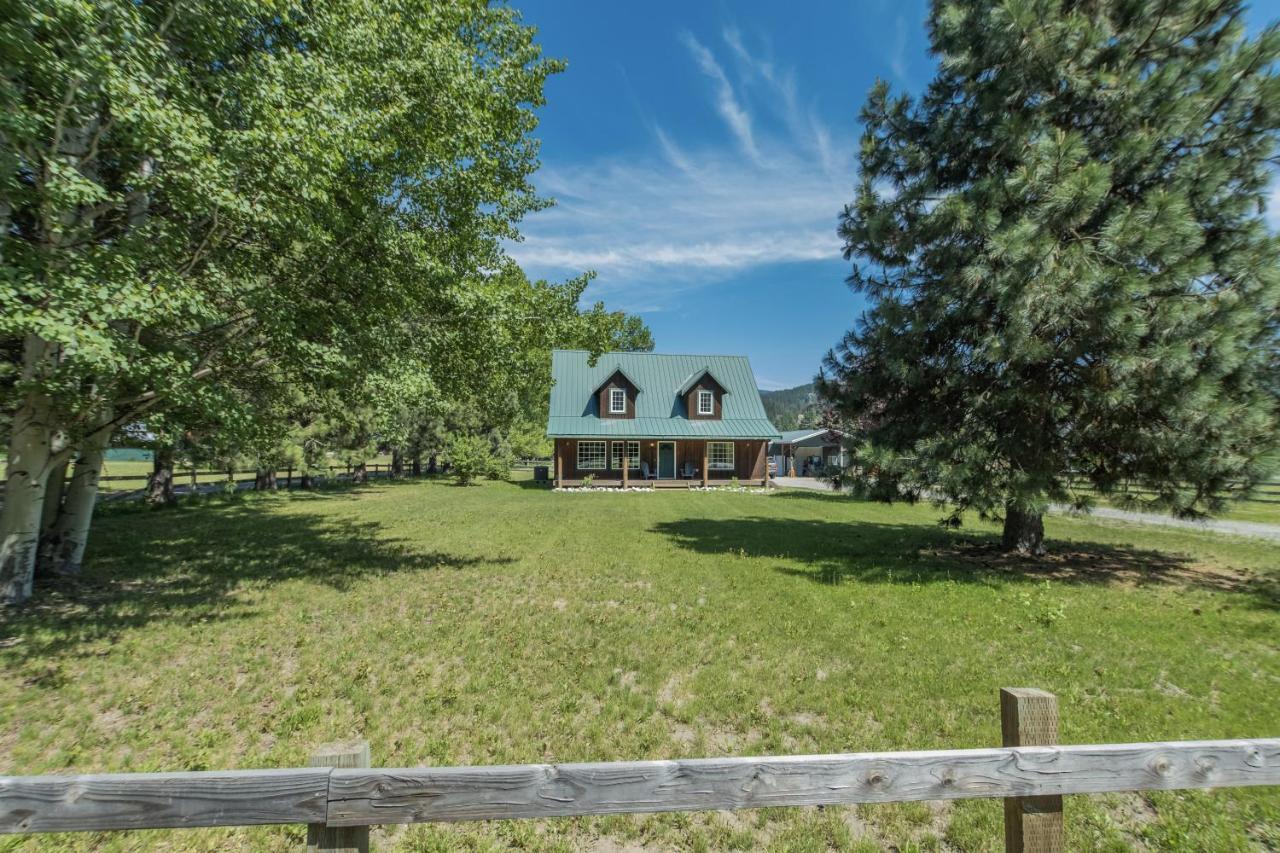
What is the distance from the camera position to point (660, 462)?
3080 cm

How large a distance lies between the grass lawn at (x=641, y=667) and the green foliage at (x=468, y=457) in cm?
1940

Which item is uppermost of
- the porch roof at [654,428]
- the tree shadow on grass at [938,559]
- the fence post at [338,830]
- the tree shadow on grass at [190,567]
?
the porch roof at [654,428]

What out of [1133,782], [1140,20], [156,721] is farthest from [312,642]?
[1140,20]

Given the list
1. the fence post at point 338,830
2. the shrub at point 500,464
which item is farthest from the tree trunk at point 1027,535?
the shrub at point 500,464

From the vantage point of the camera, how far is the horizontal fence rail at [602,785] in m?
1.86

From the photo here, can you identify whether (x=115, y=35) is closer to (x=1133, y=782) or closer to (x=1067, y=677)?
(x=1133, y=782)

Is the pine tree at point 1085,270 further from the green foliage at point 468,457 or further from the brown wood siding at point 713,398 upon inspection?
the green foliage at point 468,457

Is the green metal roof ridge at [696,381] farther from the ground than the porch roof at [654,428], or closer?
farther from the ground

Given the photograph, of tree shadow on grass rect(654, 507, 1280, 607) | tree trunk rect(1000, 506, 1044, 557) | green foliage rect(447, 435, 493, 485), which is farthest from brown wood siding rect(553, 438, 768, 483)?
tree trunk rect(1000, 506, 1044, 557)

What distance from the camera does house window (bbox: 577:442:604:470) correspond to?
30016 mm

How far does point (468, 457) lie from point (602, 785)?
31094 millimetres

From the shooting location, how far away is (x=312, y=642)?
6.52 metres

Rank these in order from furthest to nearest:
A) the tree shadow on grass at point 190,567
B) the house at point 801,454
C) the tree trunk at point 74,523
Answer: the house at point 801,454 < the tree trunk at point 74,523 < the tree shadow on grass at point 190,567

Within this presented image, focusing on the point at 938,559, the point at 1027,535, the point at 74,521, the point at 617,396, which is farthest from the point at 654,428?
the point at 74,521
